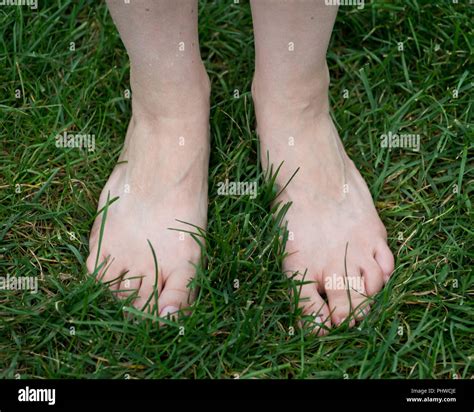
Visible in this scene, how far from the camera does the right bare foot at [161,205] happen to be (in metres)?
1.48

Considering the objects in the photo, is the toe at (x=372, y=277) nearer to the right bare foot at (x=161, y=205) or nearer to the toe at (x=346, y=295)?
the toe at (x=346, y=295)

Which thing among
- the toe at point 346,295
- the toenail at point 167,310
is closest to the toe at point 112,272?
the toenail at point 167,310

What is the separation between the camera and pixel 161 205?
1517 mm

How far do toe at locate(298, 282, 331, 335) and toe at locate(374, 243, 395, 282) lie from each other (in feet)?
0.49

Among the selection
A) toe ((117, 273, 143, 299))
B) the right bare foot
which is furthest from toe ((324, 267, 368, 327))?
toe ((117, 273, 143, 299))

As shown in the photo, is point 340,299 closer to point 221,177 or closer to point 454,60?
point 221,177

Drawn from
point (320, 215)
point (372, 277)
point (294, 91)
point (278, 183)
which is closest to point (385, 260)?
point (372, 277)

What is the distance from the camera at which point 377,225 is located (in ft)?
5.13

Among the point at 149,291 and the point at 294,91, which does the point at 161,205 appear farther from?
the point at 294,91

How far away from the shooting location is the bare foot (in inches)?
58.1

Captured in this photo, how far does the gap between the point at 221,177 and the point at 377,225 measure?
0.37 meters

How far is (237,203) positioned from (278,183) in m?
0.12
